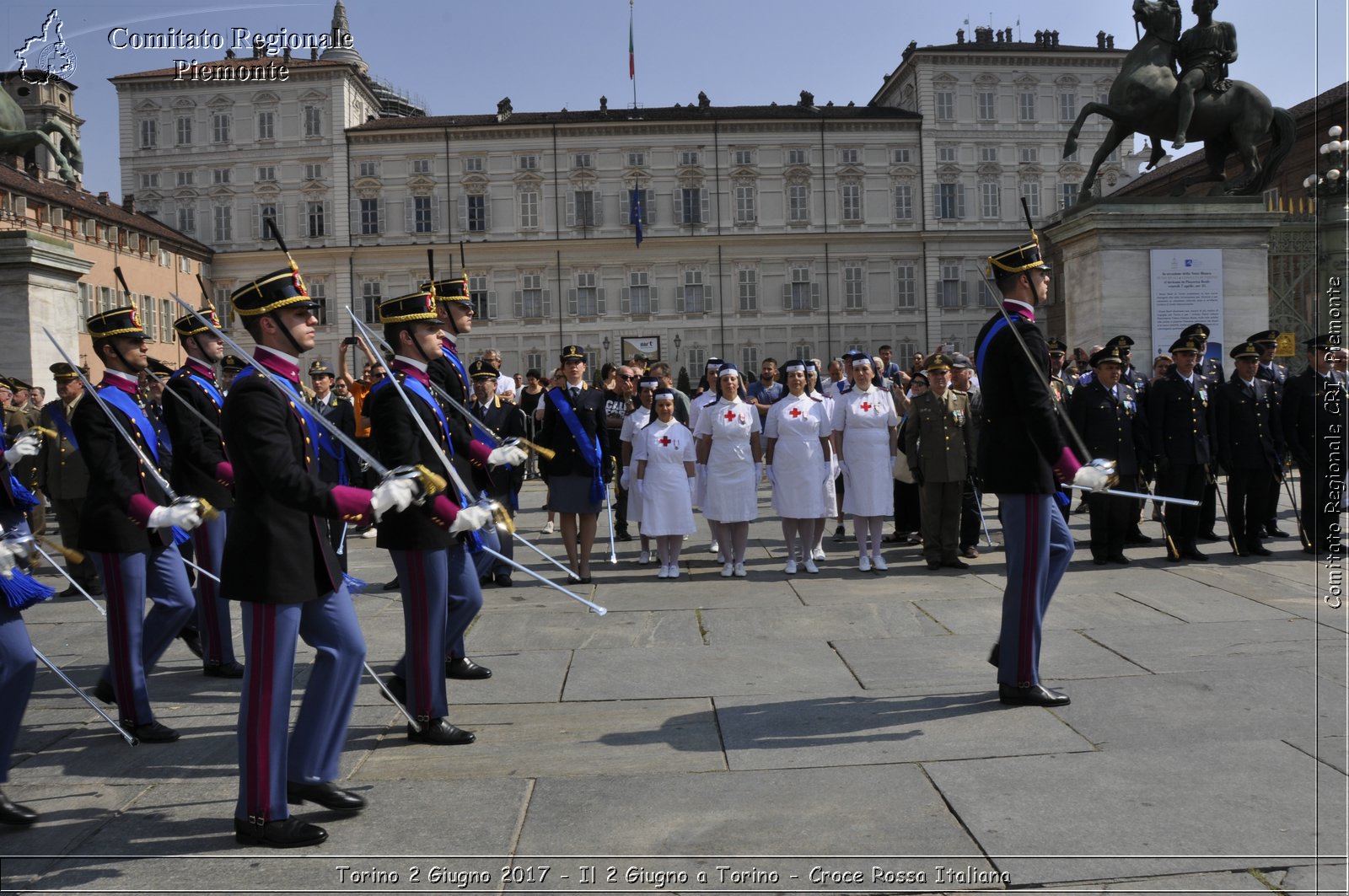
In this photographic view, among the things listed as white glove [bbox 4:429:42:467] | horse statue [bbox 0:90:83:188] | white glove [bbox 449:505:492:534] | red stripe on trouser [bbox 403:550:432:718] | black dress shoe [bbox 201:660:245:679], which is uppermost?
horse statue [bbox 0:90:83:188]

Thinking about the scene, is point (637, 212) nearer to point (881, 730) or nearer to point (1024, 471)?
point (1024, 471)

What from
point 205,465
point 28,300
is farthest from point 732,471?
point 28,300

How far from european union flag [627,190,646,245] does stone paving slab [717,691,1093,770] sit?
52.6 metres

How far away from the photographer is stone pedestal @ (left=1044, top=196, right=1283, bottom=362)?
17.1 metres

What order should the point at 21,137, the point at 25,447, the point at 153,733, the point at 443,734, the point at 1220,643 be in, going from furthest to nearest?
1. the point at 21,137
2. the point at 1220,643
3. the point at 25,447
4. the point at 153,733
5. the point at 443,734

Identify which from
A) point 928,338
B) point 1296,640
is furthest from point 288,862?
point 928,338

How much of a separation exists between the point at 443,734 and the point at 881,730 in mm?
2189

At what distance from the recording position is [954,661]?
277 inches

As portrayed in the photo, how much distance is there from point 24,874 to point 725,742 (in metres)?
2.96

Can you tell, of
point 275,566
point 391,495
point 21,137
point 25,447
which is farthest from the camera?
point 21,137

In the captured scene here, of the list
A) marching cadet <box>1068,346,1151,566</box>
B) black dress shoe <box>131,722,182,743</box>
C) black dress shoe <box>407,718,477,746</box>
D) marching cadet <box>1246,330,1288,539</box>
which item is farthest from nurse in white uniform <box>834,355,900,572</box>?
black dress shoe <box>131,722,182,743</box>

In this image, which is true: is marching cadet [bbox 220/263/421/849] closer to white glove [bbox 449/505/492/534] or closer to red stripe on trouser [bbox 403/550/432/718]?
white glove [bbox 449/505/492/534]

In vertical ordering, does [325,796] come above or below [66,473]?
below

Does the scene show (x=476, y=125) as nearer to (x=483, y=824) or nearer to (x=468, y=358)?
(x=468, y=358)
